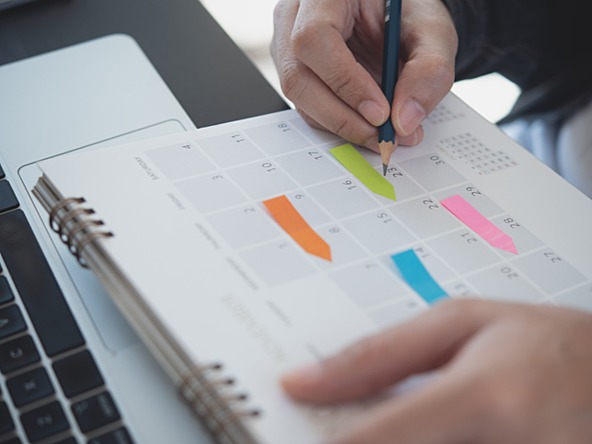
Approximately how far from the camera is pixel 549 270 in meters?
0.47

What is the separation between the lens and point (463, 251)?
47 cm

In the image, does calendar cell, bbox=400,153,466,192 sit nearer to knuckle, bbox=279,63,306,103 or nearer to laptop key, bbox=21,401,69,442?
knuckle, bbox=279,63,306,103

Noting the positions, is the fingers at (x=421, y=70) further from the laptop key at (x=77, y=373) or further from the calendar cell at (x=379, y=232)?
the laptop key at (x=77, y=373)

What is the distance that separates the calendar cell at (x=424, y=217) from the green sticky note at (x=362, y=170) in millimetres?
16

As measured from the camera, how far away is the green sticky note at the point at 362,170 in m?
0.52

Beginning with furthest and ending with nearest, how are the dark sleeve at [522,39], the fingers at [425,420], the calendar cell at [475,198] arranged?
the dark sleeve at [522,39]
the calendar cell at [475,198]
the fingers at [425,420]

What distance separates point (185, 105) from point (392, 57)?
0.66 feet

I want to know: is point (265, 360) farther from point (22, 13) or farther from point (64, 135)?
point (22, 13)

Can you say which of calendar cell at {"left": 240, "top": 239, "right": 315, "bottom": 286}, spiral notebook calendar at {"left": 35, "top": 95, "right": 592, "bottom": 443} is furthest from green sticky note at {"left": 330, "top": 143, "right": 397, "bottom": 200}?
calendar cell at {"left": 240, "top": 239, "right": 315, "bottom": 286}

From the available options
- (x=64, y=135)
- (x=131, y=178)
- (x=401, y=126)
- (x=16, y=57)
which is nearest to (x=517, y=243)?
(x=401, y=126)

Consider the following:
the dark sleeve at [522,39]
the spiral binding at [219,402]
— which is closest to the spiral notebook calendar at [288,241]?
the spiral binding at [219,402]

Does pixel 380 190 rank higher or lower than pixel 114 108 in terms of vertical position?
lower

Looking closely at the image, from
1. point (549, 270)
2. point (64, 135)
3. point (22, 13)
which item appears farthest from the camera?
point (22, 13)

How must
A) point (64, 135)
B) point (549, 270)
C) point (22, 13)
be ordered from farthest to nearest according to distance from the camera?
point (22, 13) < point (64, 135) < point (549, 270)
